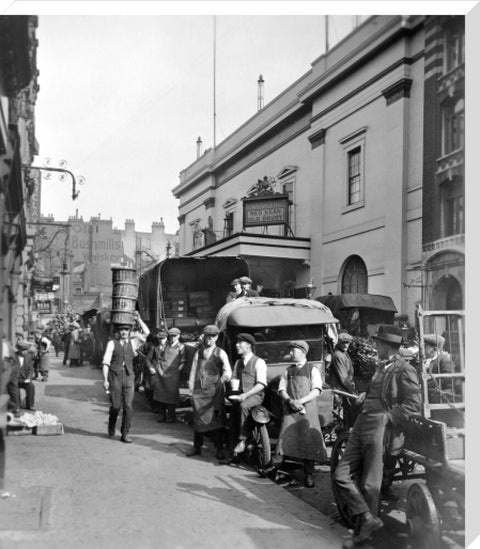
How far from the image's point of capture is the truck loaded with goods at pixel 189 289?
29.0 ft

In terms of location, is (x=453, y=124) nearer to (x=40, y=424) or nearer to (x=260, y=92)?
(x=260, y=92)

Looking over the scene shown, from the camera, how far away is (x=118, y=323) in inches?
251

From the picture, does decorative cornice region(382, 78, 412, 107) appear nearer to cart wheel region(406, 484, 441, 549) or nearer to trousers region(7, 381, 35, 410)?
cart wheel region(406, 484, 441, 549)

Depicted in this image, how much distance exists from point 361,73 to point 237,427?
3.45 meters

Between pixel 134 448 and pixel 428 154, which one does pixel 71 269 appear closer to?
pixel 134 448

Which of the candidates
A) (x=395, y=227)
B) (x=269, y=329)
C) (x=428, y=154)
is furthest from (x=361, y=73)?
(x=269, y=329)

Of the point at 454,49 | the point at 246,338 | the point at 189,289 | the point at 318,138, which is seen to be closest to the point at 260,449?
the point at 246,338

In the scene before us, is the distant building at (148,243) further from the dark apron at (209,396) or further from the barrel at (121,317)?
the dark apron at (209,396)

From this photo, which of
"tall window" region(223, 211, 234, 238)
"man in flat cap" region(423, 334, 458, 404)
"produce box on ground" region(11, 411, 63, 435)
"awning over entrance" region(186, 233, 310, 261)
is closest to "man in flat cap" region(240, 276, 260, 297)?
"awning over entrance" region(186, 233, 310, 261)

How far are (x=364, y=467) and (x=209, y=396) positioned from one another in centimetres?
231

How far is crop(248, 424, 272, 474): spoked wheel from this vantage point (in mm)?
5262

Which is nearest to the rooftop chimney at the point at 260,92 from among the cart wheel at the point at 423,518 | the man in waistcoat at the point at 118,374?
the man in waistcoat at the point at 118,374

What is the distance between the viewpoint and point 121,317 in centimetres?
624

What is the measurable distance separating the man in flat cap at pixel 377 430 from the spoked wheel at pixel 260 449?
4.87 feet
